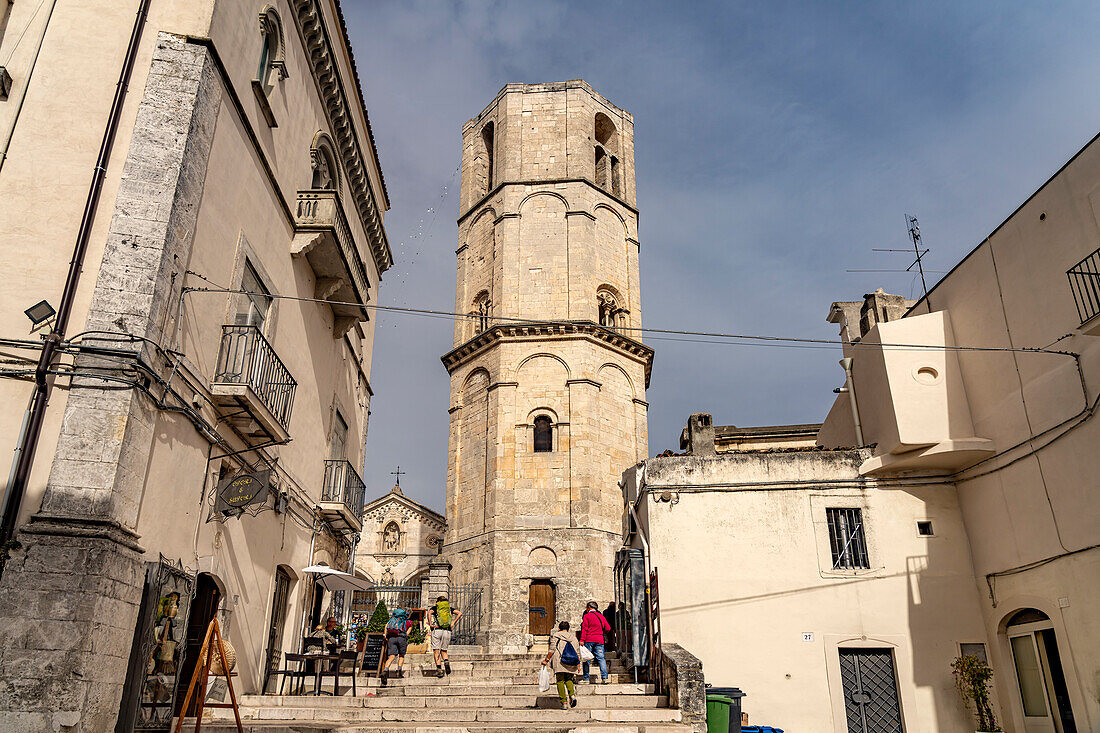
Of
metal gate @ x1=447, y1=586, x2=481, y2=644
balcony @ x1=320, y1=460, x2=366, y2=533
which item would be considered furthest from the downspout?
metal gate @ x1=447, y1=586, x2=481, y2=644

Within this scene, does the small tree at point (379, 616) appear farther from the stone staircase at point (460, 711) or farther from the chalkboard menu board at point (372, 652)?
the stone staircase at point (460, 711)

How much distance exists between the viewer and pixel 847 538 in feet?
55.5

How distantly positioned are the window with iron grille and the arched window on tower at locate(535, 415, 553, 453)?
1029cm

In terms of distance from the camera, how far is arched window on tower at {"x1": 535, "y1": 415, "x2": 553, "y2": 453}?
25453 millimetres

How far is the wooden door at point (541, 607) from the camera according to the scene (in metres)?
23.1

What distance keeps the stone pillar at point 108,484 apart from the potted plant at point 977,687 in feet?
47.9

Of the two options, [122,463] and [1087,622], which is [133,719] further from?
[1087,622]

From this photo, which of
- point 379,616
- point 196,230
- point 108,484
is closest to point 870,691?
point 108,484

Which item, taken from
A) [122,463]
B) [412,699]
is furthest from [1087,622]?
[122,463]

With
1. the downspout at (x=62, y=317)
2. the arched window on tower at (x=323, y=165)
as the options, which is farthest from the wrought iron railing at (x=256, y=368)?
the arched window on tower at (x=323, y=165)

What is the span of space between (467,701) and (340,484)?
6.47 metres

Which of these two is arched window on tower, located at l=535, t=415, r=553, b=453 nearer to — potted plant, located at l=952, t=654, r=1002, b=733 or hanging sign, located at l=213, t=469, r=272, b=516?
potted plant, located at l=952, t=654, r=1002, b=733

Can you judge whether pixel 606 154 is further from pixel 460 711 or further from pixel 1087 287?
pixel 460 711

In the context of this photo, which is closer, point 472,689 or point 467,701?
point 467,701
